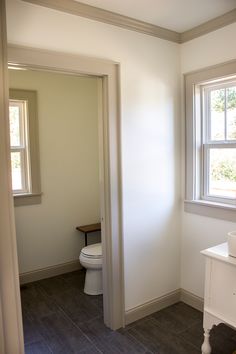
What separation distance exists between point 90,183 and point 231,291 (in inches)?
90.9

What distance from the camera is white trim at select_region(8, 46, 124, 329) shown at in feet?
7.36

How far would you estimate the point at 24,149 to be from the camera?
3348 mm

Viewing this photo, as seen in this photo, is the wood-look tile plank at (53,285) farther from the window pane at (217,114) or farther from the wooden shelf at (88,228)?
the window pane at (217,114)

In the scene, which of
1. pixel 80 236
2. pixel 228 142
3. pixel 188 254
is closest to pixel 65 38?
pixel 228 142

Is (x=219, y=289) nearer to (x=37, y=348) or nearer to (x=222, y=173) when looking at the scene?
(x=222, y=173)

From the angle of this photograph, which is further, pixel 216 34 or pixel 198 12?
pixel 216 34

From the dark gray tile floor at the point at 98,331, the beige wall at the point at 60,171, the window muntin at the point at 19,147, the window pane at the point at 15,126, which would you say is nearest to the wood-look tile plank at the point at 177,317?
the dark gray tile floor at the point at 98,331

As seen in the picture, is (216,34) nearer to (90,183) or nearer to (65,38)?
(65,38)

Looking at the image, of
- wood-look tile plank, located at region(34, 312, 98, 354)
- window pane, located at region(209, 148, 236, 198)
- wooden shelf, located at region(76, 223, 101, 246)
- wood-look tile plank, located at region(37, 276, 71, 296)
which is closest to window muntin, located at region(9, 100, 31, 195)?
wooden shelf, located at region(76, 223, 101, 246)

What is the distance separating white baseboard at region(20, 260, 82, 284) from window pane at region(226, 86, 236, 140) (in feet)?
7.81

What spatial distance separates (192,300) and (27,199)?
200 cm

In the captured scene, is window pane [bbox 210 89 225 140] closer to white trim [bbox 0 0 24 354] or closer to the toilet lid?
the toilet lid

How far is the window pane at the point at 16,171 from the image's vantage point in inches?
131

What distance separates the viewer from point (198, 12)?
2.29 m
